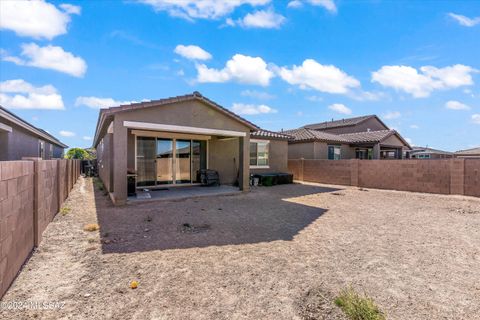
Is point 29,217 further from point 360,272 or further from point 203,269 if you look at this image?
point 360,272

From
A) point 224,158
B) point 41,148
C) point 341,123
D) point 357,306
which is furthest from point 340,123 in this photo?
point 357,306

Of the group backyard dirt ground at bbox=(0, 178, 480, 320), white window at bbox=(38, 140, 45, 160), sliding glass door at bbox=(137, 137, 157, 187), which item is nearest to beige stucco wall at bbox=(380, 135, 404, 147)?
backyard dirt ground at bbox=(0, 178, 480, 320)

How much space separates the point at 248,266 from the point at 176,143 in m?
9.39

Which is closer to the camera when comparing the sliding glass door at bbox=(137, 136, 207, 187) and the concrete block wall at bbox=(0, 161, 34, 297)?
the concrete block wall at bbox=(0, 161, 34, 297)

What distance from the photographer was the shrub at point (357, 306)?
8.44ft

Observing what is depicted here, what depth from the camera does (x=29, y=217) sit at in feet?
13.7

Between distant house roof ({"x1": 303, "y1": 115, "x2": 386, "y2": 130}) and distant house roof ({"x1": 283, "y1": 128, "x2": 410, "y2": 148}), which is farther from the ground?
distant house roof ({"x1": 303, "y1": 115, "x2": 386, "y2": 130})

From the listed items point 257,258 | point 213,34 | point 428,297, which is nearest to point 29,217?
point 257,258

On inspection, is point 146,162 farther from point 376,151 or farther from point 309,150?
point 376,151

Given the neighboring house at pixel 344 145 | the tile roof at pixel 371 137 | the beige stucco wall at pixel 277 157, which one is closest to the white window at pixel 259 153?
the beige stucco wall at pixel 277 157

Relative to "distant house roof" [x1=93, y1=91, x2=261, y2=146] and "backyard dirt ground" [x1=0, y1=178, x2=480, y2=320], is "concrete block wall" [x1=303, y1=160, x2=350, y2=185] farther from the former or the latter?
"backyard dirt ground" [x1=0, y1=178, x2=480, y2=320]

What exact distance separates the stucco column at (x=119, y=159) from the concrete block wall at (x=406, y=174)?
1188cm

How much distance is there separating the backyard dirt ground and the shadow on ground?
0.12 feet

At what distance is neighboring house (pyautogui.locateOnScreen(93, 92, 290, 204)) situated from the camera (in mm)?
8305
